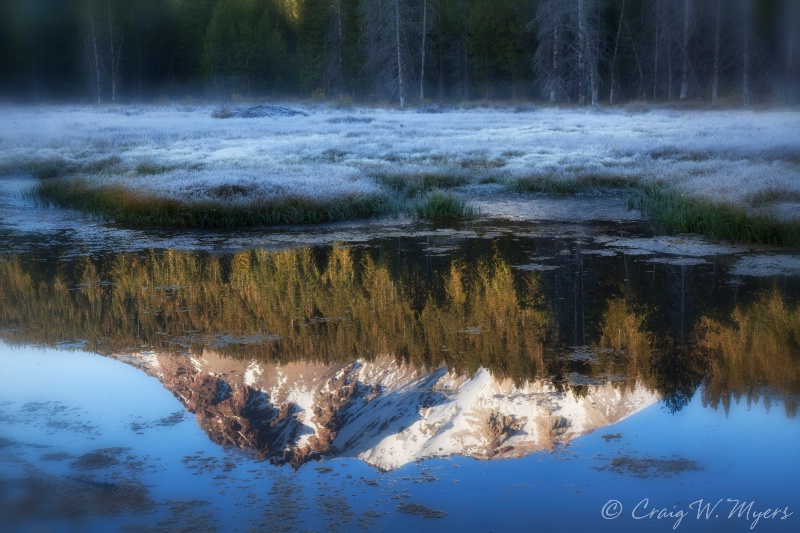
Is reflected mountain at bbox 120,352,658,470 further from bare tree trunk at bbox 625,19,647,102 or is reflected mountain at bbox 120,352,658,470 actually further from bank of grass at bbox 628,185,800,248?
bare tree trunk at bbox 625,19,647,102

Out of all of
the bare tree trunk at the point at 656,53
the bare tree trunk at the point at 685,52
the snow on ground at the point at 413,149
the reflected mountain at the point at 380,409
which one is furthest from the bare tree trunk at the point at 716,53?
the reflected mountain at the point at 380,409

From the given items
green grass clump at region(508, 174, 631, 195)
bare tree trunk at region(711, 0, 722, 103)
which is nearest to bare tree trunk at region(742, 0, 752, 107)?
bare tree trunk at region(711, 0, 722, 103)

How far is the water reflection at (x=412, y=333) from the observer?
220 inches

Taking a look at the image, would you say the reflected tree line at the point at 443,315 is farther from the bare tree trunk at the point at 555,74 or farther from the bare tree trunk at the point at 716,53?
the bare tree trunk at the point at 555,74

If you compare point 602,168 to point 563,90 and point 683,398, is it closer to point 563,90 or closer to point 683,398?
point 683,398

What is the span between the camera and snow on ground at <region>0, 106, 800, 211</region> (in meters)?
14.7

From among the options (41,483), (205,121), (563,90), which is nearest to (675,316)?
(41,483)

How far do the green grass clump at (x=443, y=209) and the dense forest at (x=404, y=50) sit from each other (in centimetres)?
2467

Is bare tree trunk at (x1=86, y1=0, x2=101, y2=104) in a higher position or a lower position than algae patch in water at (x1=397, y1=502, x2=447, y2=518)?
higher

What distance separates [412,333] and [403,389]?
4.56 ft

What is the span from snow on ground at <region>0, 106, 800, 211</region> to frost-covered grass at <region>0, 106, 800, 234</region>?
51 mm

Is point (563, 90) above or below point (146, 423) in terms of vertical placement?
above

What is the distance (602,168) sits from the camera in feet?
58.9

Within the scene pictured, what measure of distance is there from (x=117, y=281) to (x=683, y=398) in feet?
21.2
